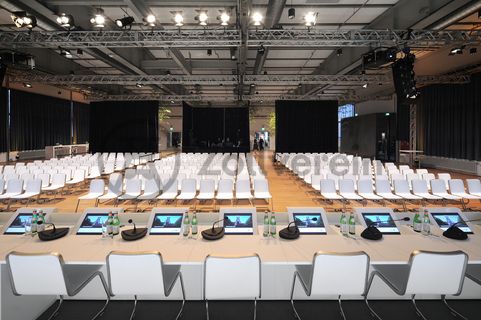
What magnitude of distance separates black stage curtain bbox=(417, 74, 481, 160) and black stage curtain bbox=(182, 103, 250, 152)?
10.7m

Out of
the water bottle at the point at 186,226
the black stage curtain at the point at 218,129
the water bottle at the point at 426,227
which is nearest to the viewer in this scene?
the water bottle at the point at 186,226

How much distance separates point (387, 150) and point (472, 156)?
24.7 feet

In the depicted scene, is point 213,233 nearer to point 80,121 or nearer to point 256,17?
point 256,17

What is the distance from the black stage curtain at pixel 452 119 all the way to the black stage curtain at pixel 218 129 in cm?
1071

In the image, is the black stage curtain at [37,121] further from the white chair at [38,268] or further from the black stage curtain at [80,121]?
the white chair at [38,268]

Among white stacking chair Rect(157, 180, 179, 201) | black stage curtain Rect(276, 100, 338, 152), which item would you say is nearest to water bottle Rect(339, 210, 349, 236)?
white stacking chair Rect(157, 180, 179, 201)

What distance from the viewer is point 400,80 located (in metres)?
8.66

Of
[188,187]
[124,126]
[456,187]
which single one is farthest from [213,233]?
[124,126]

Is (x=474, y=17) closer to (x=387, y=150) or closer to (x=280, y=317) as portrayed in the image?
(x=280, y=317)

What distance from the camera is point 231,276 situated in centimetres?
266

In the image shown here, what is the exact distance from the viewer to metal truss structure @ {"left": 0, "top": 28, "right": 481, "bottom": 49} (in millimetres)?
8312

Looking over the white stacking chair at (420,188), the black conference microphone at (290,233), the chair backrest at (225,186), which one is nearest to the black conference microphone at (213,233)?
the black conference microphone at (290,233)

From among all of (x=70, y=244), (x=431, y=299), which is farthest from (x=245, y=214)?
(x=431, y=299)

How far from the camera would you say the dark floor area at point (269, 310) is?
10.9 feet
